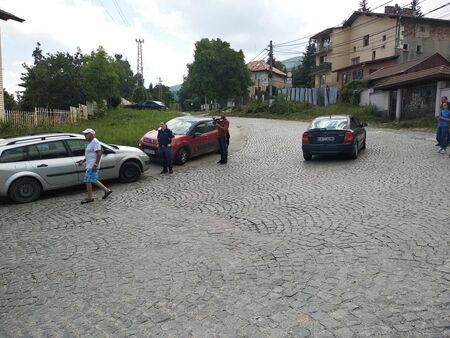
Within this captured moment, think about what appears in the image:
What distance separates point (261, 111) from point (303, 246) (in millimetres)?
40383

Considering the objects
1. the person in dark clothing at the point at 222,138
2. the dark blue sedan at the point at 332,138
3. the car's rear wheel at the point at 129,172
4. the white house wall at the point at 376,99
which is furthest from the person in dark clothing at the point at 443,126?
the white house wall at the point at 376,99

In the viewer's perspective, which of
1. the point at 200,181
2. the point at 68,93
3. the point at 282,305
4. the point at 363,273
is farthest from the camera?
the point at 68,93

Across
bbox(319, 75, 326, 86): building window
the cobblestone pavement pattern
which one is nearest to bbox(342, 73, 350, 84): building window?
bbox(319, 75, 326, 86): building window

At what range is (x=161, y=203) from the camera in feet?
27.8

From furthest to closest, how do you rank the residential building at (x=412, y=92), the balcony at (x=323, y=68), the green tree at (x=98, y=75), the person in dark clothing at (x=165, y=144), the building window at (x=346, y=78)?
the balcony at (x=323, y=68), the building window at (x=346, y=78), the green tree at (x=98, y=75), the residential building at (x=412, y=92), the person in dark clothing at (x=165, y=144)

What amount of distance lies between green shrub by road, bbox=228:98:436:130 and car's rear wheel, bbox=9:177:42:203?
21.7 meters

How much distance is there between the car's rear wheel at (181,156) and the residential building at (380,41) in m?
35.0

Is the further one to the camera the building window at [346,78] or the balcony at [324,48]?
the balcony at [324,48]

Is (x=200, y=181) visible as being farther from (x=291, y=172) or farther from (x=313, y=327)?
(x=313, y=327)

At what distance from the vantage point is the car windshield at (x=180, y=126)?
48.6 feet

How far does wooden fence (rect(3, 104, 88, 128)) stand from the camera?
20.7 metres

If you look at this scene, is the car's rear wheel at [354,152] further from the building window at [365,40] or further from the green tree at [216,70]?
the green tree at [216,70]

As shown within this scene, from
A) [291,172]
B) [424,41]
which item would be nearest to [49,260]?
[291,172]

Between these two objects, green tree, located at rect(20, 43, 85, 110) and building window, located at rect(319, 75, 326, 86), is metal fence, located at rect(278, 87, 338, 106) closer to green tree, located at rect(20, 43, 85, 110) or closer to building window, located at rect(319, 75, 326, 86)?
building window, located at rect(319, 75, 326, 86)
